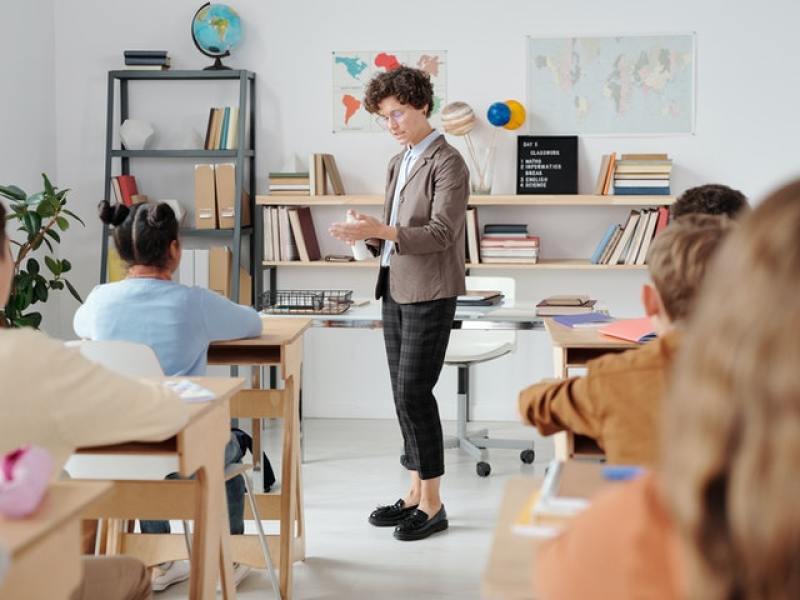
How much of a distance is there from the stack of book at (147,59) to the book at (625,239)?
2.46m

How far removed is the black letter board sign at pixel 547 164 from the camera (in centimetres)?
559

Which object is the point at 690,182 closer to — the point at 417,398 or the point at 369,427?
the point at 369,427

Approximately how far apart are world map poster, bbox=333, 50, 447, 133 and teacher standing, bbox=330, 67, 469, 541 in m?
1.94

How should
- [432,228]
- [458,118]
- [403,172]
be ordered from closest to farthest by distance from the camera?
[432,228] → [403,172] → [458,118]

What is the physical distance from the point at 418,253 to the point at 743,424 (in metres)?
2.88

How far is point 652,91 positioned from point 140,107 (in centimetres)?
265

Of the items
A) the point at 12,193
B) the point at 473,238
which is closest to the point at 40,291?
the point at 12,193

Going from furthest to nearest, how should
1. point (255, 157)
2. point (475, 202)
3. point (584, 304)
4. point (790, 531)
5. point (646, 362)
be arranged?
point (255, 157), point (475, 202), point (584, 304), point (646, 362), point (790, 531)

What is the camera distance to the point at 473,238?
555 cm

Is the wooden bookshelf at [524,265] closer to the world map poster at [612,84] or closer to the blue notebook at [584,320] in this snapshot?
the world map poster at [612,84]

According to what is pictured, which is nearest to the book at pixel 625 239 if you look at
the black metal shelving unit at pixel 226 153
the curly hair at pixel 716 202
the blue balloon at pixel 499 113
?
the blue balloon at pixel 499 113

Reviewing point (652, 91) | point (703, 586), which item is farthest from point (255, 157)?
point (703, 586)

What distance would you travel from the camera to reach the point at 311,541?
12.7ft

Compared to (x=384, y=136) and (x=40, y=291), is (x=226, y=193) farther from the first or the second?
(x=40, y=291)
